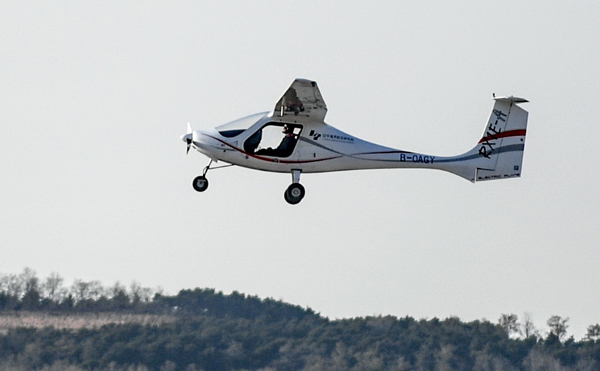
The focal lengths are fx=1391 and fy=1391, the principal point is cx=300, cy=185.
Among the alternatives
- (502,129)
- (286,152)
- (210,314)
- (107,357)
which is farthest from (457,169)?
(210,314)

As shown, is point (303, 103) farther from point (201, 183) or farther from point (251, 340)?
point (251, 340)

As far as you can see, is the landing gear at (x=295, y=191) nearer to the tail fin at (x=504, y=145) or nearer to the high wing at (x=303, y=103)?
the high wing at (x=303, y=103)

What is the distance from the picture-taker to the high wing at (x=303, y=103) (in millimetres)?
35438

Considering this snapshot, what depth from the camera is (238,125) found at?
36844 millimetres

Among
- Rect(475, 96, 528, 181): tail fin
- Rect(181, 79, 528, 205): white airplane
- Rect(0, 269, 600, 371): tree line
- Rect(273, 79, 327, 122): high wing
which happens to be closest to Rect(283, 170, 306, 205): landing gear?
Rect(181, 79, 528, 205): white airplane

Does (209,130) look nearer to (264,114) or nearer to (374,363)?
(264,114)

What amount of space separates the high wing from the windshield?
1.79 ft

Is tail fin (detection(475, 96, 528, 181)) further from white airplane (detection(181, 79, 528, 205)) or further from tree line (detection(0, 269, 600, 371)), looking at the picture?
tree line (detection(0, 269, 600, 371))

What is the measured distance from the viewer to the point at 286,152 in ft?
121

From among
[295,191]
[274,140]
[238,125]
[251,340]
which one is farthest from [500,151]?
[251,340]

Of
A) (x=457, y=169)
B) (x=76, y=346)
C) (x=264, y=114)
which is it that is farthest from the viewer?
(x=76, y=346)

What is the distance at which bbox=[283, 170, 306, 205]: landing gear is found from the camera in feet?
123

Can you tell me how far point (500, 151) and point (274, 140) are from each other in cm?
699

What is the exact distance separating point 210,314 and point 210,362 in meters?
4.81
